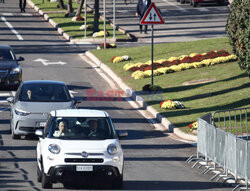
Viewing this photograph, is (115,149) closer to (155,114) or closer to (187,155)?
(187,155)

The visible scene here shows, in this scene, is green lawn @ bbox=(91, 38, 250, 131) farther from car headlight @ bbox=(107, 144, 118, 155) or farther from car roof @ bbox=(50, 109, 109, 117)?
car headlight @ bbox=(107, 144, 118, 155)

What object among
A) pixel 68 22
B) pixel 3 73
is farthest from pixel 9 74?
pixel 68 22

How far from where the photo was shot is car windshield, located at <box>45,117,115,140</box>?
14914 millimetres

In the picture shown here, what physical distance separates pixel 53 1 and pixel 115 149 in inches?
2090

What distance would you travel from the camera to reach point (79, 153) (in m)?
14.2

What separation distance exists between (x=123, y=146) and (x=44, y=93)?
300cm

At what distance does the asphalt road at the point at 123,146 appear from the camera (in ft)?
51.3

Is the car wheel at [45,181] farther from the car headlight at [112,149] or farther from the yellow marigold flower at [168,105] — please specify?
the yellow marigold flower at [168,105]

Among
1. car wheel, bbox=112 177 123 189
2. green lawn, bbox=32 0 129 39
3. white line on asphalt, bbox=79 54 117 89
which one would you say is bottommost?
green lawn, bbox=32 0 129 39

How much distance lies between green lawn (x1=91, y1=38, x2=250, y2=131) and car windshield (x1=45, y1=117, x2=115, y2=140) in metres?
7.34

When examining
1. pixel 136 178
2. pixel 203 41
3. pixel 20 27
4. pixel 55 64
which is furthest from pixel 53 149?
pixel 20 27

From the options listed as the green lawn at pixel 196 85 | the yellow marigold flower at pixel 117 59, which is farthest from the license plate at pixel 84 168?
the yellow marigold flower at pixel 117 59

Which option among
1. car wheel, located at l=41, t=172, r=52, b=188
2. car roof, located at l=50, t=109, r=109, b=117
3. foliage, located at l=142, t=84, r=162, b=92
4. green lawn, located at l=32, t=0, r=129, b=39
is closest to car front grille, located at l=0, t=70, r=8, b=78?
foliage, located at l=142, t=84, r=162, b=92

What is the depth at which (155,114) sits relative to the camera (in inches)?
981
